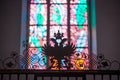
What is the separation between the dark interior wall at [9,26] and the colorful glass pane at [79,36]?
151 cm

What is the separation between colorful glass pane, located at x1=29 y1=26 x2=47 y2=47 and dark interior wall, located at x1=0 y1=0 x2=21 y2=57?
560 mm

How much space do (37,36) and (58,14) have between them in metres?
0.87

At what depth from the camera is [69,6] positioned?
26.7ft

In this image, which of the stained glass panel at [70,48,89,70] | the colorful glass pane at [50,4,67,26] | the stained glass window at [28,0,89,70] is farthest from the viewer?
the colorful glass pane at [50,4,67,26]

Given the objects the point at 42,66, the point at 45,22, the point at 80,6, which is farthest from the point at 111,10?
the point at 42,66

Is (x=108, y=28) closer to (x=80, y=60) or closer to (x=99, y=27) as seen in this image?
(x=99, y=27)

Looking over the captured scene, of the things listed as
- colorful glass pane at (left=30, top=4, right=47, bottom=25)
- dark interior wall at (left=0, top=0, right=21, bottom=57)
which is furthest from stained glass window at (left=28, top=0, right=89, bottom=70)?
dark interior wall at (left=0, top=0, right=21, bottom=57)

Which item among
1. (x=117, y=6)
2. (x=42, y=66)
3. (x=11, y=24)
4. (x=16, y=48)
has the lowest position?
(x=42, y=66)

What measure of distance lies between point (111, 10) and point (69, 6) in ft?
4.03

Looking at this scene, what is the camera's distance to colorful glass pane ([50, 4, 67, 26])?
802 centimetres

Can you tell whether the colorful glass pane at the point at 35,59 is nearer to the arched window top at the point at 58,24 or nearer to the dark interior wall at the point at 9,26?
the arched window top at the point at 58,24

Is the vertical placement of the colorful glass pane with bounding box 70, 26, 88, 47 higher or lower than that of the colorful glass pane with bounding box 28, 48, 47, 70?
higher

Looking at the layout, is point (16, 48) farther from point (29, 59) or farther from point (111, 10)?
point (111, 10)

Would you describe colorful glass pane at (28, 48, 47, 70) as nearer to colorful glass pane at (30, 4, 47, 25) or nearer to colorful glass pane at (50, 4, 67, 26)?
colorful glass pane at (30, 4, 47, 25)
